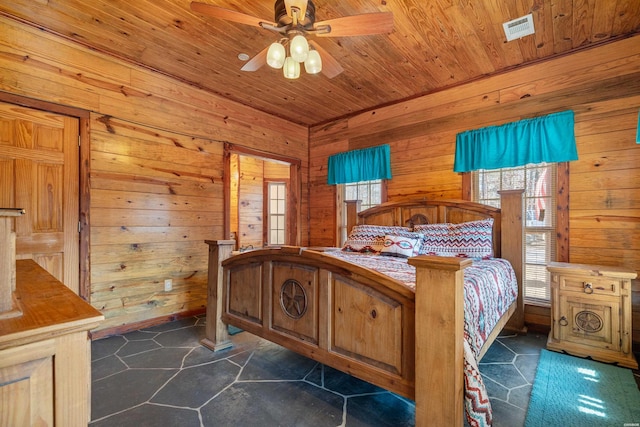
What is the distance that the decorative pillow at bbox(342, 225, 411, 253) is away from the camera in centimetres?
334

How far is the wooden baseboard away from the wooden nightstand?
3531 mm

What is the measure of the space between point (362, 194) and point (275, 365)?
279 centimetres

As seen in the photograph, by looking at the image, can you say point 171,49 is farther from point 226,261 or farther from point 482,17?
point 482,17

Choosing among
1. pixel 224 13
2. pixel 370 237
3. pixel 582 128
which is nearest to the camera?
pixel 224 13

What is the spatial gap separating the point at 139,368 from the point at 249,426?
1.15 metres

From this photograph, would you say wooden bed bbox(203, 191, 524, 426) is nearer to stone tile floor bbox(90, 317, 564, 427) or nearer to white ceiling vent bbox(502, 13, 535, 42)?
→ stone tile floor bbox(90, 317, 564, 427)

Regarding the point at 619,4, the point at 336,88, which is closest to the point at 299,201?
the point at 336,88

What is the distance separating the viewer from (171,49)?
2.82 m

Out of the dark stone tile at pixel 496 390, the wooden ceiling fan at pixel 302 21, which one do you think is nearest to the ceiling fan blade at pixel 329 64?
the wooden ceiling fan at pixel 302 21

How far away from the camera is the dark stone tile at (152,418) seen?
1.61 metres

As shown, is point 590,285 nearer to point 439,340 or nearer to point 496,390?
point 496,390

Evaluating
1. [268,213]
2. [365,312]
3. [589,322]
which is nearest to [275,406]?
[365,312]

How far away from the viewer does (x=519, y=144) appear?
3.06m

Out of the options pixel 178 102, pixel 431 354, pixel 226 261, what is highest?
pixel 178 102
